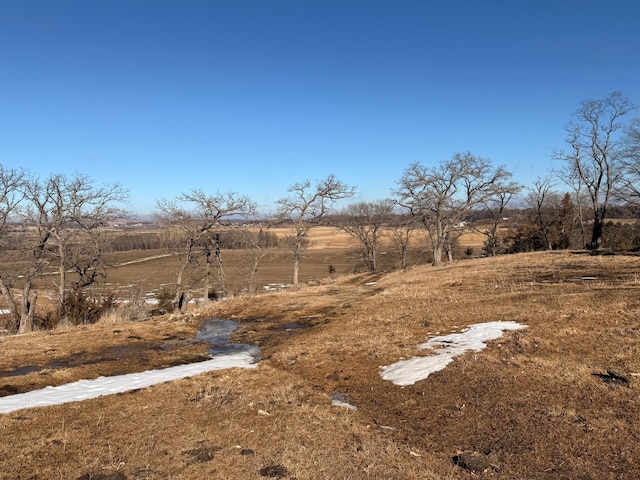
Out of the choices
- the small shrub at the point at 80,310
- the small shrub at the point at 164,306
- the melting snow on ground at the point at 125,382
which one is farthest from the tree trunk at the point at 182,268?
the melting snow on ground at the point at 125,382

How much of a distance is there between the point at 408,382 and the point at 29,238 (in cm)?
2129

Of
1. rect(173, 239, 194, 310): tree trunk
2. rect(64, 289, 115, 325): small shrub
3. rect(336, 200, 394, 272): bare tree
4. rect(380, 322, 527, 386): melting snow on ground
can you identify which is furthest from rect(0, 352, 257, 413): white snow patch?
rect(336, 200, 394, 272): bare tree

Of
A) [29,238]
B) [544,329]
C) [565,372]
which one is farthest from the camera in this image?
[29,238]

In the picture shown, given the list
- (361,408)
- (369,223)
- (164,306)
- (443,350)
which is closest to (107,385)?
(361,408)

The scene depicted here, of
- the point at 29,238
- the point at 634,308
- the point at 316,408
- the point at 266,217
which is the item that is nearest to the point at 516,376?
the point at 316,408

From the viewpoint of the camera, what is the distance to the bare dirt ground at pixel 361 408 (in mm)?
4711

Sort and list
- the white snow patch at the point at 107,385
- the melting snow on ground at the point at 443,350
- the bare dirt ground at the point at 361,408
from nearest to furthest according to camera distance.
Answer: the bare dirt ground at the point at 361,408
the white snow patch at the point at 107,385
the melting snow on ground at the point at 443,350

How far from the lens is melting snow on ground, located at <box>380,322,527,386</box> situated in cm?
790

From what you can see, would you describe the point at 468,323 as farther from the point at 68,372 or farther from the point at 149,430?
the point at 68,372

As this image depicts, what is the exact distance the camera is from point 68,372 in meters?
8.70

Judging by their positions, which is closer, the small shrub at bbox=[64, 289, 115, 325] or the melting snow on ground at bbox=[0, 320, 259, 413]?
the melting snow on ground at bbox=[0, 320, 259, 413]

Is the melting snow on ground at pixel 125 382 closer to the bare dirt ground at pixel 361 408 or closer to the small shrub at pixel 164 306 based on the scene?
the bare dirt ground at pixel 361 408

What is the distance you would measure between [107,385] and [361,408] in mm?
5053

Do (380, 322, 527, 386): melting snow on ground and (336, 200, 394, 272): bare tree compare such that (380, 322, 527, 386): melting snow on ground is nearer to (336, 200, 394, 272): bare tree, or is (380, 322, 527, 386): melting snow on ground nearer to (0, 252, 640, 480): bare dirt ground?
(0, 252, 640, 480): bare dirt ground
